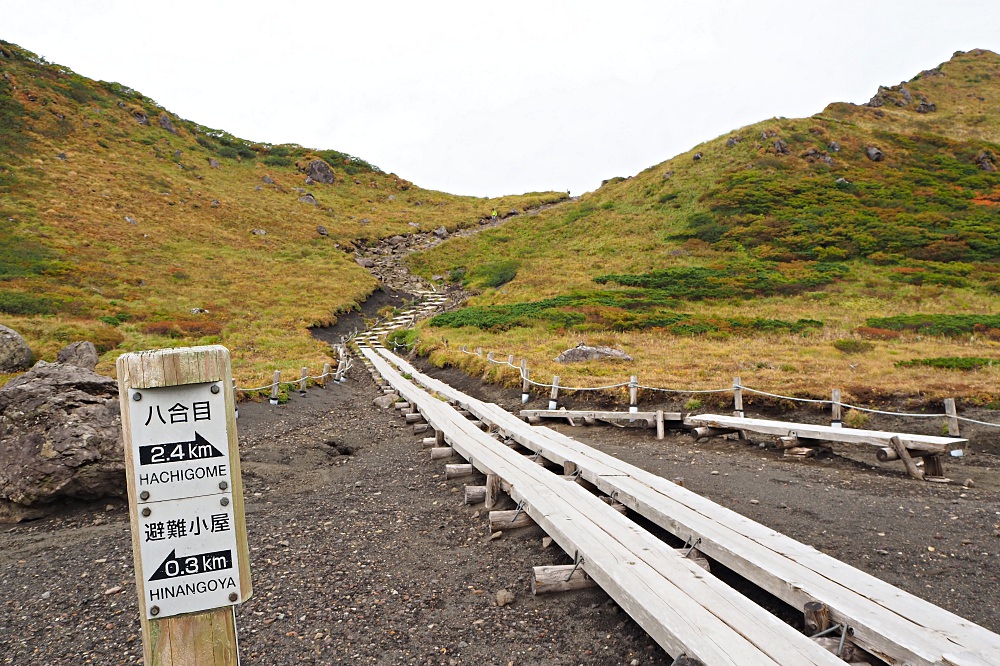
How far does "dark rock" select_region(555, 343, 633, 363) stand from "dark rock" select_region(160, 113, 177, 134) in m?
68.4

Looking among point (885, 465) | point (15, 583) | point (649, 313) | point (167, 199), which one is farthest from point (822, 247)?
point (167, 199)

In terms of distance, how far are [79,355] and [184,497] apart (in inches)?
770

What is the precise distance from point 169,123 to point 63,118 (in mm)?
14894

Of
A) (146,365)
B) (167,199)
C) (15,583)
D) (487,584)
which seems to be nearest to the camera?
(146,365)

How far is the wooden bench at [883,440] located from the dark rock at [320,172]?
71.7m

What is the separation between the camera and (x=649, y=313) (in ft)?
88.7

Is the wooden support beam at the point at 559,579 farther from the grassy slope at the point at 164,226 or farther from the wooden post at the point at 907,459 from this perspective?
the grassy slope at the point at 164,226

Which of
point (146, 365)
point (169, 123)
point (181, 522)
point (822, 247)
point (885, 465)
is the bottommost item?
point (885, 465)

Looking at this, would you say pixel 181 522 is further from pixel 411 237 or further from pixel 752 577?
pixel 411 237

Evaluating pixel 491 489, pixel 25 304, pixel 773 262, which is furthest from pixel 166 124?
pixel 491 489

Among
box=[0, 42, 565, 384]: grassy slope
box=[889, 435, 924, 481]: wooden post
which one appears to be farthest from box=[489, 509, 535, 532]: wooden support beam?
box=[0, 42, 565, 384]: grassy slope

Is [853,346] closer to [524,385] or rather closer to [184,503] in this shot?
[524,385]

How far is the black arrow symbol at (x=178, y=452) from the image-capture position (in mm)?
2314

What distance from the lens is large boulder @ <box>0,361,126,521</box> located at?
7371 mm
